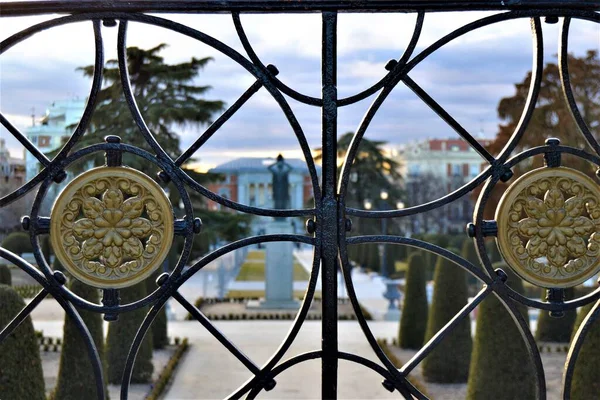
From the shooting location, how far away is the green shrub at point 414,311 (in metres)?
9.82

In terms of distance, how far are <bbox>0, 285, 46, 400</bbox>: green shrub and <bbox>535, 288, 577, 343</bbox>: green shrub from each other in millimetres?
7402

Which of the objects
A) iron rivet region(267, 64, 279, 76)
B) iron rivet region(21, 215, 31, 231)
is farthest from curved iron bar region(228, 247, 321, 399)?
iron rivet region(21, 215, 31, 231)

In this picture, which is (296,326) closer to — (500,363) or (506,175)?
(506,175)

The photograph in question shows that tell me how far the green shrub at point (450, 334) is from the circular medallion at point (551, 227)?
6.31 metres

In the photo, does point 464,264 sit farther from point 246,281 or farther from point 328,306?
point 246,281

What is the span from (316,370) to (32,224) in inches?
290

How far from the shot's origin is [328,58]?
4.96 feet

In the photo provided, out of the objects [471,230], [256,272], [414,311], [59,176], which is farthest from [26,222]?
[256,272]

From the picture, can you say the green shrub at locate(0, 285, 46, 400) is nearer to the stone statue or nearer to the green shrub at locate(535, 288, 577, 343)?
the green shrub at locate(535, 288, 577, 343)

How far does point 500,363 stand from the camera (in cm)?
634

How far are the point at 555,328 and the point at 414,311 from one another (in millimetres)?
2085

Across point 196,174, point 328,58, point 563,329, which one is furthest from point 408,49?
point 196,174

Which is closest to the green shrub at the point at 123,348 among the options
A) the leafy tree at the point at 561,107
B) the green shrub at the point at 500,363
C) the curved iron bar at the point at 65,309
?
the green shrub at the point at 500,363

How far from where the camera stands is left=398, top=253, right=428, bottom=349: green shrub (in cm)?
982
